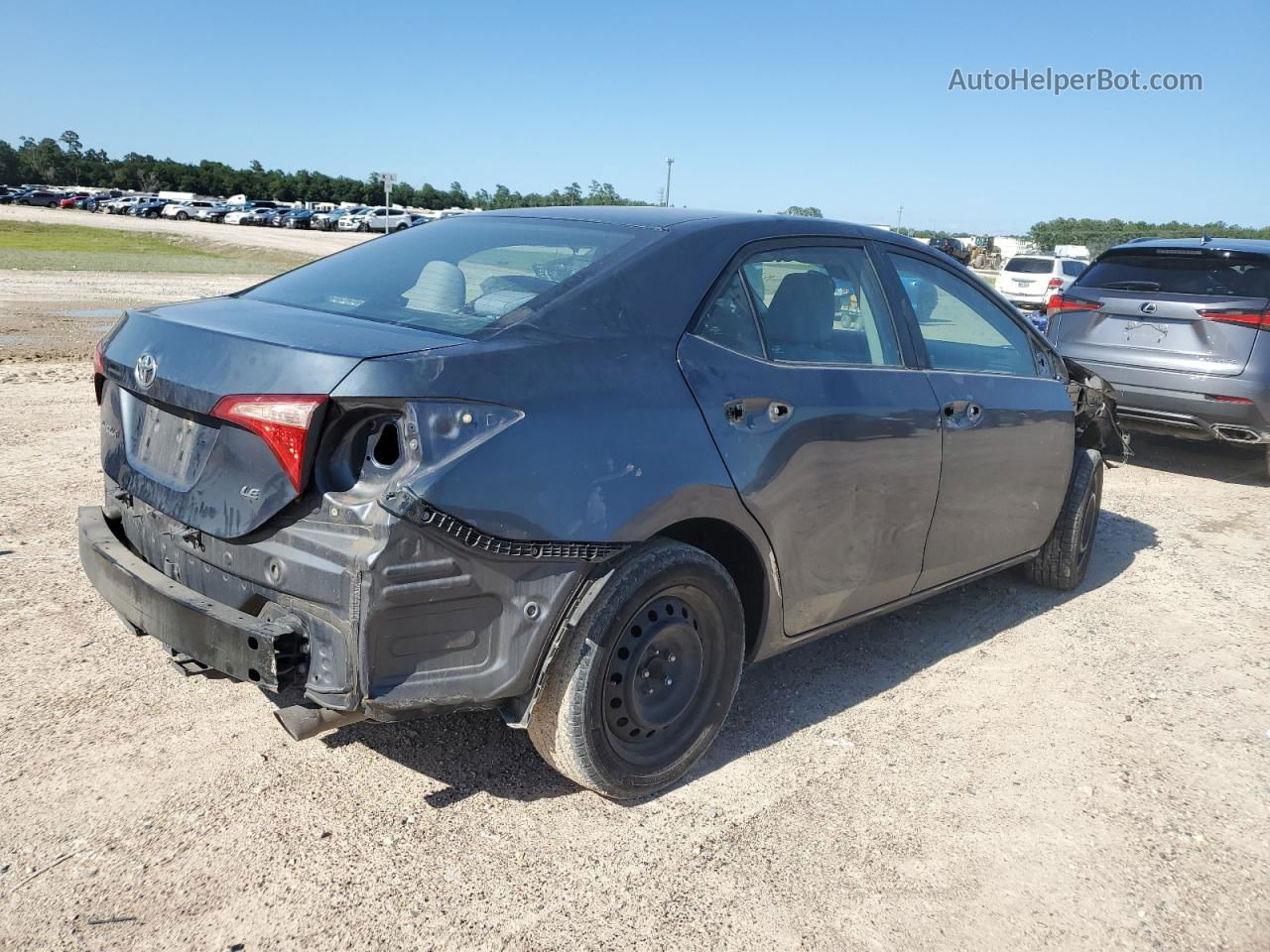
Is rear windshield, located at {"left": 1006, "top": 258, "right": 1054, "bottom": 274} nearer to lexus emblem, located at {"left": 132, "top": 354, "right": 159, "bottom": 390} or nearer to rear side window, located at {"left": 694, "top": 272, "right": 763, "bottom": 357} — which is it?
rear side window, located at {"left": 694, "top": 272, "right": 763, "bottom": 357}

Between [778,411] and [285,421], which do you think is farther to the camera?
[778,411]

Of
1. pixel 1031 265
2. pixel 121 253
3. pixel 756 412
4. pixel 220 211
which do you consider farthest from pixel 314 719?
pixel 220 211

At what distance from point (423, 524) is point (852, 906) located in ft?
5.00

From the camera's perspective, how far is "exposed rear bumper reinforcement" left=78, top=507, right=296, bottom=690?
2.55 m

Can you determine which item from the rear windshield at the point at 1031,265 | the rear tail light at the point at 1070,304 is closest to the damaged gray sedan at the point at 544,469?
the rear tail light at the point at 1070,304

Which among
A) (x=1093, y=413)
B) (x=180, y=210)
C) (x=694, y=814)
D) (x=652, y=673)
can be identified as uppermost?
(x=180, y=210)

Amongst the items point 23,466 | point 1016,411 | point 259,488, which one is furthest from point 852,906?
point 23,466

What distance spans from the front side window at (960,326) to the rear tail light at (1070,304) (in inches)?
158

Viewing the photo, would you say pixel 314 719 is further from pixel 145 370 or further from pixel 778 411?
pixel 778 411

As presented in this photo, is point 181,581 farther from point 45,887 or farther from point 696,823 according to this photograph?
point 696,823

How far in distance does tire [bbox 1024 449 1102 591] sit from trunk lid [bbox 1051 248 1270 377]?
294cm

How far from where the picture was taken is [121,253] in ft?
111

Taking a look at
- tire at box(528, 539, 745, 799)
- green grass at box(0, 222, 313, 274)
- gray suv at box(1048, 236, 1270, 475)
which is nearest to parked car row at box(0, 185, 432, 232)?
green grass at box(0, 222, 313, 274)

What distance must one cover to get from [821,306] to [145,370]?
2219 millimetres
